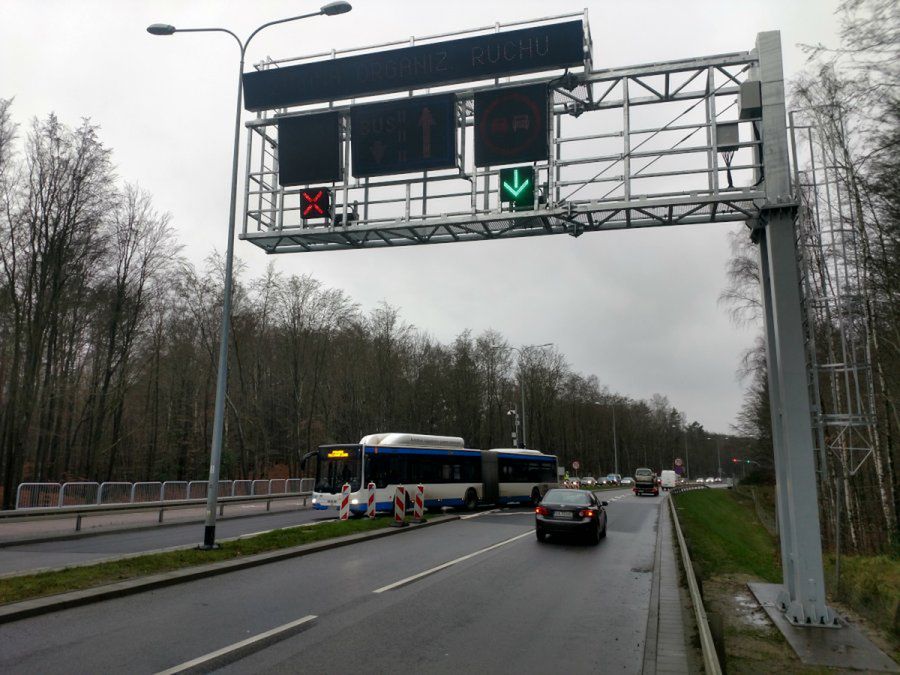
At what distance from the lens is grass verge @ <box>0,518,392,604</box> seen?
9.23 meters

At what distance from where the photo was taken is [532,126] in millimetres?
11539

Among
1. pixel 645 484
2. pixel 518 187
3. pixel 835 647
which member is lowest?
pixel 645 484

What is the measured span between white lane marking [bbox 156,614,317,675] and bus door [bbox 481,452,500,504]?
22198 mm

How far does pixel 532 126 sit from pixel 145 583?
1034 cm

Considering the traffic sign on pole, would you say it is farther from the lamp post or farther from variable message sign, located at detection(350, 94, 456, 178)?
the lamp post

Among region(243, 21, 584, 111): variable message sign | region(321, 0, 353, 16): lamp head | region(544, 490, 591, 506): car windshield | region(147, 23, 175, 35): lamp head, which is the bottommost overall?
region(544, 490, 591, 506): car windshield

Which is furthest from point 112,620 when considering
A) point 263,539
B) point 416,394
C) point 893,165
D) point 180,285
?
point 416,394

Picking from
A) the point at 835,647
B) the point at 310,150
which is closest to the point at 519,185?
the point at 310,150

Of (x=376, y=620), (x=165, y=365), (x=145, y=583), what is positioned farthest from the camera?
(x=165, y=365)

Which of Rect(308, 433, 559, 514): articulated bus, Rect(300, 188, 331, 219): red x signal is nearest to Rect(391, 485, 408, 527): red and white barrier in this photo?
Rect(308, 433, 559, 514): articulated bus

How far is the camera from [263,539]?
15414mm

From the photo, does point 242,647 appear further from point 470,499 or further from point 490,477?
point 490,477

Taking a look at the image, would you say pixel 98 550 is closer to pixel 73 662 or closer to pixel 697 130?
pixel 73 662

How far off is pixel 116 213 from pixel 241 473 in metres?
20.8
